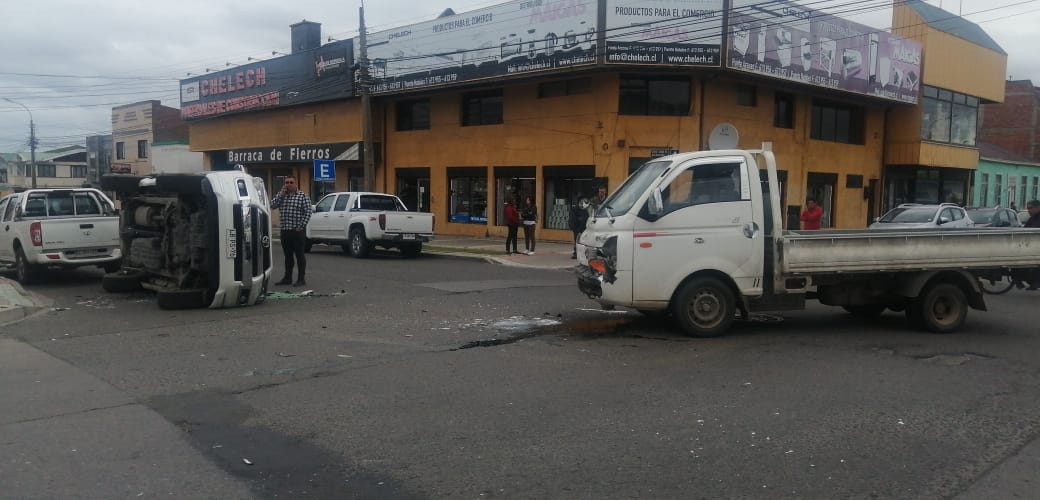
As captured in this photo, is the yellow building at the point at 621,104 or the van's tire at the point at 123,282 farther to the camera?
the yellow building at the point at 621,104

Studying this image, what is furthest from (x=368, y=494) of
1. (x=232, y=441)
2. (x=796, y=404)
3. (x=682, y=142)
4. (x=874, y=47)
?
(x=874, y=47)

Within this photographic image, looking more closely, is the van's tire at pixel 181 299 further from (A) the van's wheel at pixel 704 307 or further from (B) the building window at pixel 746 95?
(B) the building window at pixel 746 95

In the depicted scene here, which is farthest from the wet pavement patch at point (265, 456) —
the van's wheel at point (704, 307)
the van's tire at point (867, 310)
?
the van's tire at point (867, 310)

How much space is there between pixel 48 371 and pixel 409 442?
4.16 meters

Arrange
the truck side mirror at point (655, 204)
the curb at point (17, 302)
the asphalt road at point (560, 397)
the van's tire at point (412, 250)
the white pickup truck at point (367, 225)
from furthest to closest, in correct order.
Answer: the van's tire at point (412, 250) → the white pickup truck at point (367, 225) → the curb at point (17, 302) → the truck side mirror at point (655, 204) → the asphalt road at point (560, 397)

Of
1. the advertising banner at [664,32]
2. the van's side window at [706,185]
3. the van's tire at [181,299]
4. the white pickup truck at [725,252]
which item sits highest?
the advertising banner at [664,32]

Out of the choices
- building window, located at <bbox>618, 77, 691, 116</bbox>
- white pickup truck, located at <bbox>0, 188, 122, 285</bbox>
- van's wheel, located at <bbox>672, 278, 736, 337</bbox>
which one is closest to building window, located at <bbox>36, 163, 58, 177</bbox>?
white pickup truck, located at <bbox>0, 188, 122, 285</bbox>

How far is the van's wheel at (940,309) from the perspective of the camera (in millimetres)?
9328

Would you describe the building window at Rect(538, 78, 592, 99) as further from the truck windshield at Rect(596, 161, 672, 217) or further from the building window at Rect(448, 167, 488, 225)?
the truck windshield at Rect(596, 161, 672, 217)

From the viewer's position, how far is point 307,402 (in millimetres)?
6234

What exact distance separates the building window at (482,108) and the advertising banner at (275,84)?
17.0 feet

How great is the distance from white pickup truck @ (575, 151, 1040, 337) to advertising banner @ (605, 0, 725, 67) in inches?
524

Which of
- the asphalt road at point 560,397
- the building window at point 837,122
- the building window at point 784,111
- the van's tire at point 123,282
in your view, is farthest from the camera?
the building window at point 837,122

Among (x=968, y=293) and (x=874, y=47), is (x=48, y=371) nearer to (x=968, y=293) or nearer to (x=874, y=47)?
(x=968, y=293)
